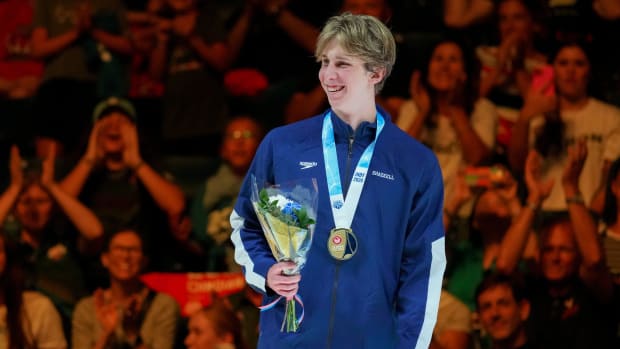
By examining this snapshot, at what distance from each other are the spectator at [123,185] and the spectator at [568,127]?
88.9 inches

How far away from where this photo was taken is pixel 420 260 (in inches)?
108

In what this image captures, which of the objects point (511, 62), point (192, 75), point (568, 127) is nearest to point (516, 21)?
point (511, 62)

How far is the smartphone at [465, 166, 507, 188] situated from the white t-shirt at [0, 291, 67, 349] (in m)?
2.73

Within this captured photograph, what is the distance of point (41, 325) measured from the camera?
6148 mm

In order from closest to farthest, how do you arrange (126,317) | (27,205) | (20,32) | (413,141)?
(413,141)
(126,317)
(27,205)
(20,32)

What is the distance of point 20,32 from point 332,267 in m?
5.14

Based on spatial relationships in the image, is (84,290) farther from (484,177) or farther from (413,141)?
(413,141)

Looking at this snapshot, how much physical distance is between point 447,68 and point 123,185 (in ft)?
7.41

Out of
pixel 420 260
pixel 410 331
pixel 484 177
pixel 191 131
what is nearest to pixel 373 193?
pixel 420 260

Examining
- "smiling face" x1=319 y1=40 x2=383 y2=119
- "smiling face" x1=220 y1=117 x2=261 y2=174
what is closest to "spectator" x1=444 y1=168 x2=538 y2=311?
"smiling face" x1=220 y1=117 x2=261 y2=174

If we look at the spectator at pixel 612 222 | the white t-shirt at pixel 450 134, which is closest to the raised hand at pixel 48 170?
the white t-shirt at pixel 450 134

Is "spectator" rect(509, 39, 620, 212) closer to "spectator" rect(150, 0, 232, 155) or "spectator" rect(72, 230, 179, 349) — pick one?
"spectator" rect(150, 0, 232, 155)

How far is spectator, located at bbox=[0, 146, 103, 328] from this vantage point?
6.28 m

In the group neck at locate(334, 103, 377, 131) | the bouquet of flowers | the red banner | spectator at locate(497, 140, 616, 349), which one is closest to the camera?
the bouquet of flowers
